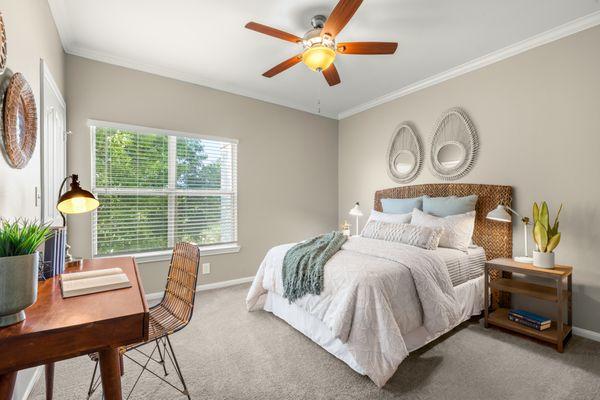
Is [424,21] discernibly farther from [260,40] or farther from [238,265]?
[238,265]

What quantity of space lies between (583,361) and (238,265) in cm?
347

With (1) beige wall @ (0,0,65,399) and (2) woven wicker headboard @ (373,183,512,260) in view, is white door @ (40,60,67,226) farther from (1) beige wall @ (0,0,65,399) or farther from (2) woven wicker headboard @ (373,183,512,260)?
(2) woven wicker headboard @ (373,183,512,260)

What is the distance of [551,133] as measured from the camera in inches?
106

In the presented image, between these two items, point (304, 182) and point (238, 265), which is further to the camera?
point (304, 182)

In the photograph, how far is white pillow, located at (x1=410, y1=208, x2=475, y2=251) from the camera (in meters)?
2.93

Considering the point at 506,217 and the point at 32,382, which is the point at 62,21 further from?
the point at 506,217

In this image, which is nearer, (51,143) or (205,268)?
(51,143)

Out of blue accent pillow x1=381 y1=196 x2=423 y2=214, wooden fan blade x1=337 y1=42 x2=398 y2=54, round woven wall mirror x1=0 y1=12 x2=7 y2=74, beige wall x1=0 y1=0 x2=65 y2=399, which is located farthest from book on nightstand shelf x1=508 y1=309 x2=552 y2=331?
round woven wall mirror x1=0 y1=12 x2=7 y2=74

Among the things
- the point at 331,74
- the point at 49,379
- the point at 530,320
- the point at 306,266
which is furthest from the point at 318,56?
the point at 530,320

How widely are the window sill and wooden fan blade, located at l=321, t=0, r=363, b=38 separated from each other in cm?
279

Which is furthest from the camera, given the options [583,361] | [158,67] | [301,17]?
[158,67]

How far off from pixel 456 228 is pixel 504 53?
1.87m

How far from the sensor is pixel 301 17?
94.9 inches

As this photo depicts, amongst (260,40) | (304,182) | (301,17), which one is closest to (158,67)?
(260,40)
